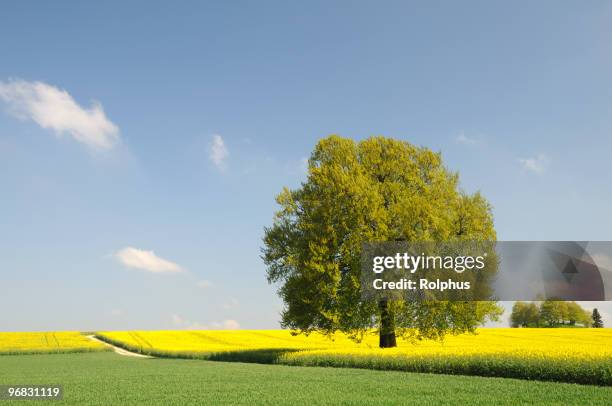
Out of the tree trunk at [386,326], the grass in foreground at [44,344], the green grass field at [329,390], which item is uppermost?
the tree trunk at [386,326]

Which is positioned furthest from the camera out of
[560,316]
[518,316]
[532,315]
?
[518,316]

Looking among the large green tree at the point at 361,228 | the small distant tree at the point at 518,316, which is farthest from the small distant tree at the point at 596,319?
the large green tree at the point at 361,228

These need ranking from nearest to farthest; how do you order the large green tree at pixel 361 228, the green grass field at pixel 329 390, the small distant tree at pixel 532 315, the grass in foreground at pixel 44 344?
1. the green grass field at pixel 329 390
2. the large green tree at pixel 361 228
3. the grass in foreground at pixel 44 344
4. the small distant tree at pixel 532 315

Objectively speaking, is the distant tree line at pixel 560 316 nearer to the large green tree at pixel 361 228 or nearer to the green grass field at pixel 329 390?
the large green tree at pixel 361 228

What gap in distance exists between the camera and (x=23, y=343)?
261ft

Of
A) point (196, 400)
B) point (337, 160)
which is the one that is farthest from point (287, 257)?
point (196, 400)

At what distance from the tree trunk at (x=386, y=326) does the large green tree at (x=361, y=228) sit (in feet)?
0.22

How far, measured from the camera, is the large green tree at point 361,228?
119 ft

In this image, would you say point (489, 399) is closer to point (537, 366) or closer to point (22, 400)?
point (537, 366)

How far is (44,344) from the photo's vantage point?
7862 cm

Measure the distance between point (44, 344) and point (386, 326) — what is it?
59.8m

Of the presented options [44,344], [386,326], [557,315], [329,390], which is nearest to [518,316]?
[557,315]

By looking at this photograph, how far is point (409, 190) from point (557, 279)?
11339mm

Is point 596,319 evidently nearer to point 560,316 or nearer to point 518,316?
point 560,316
